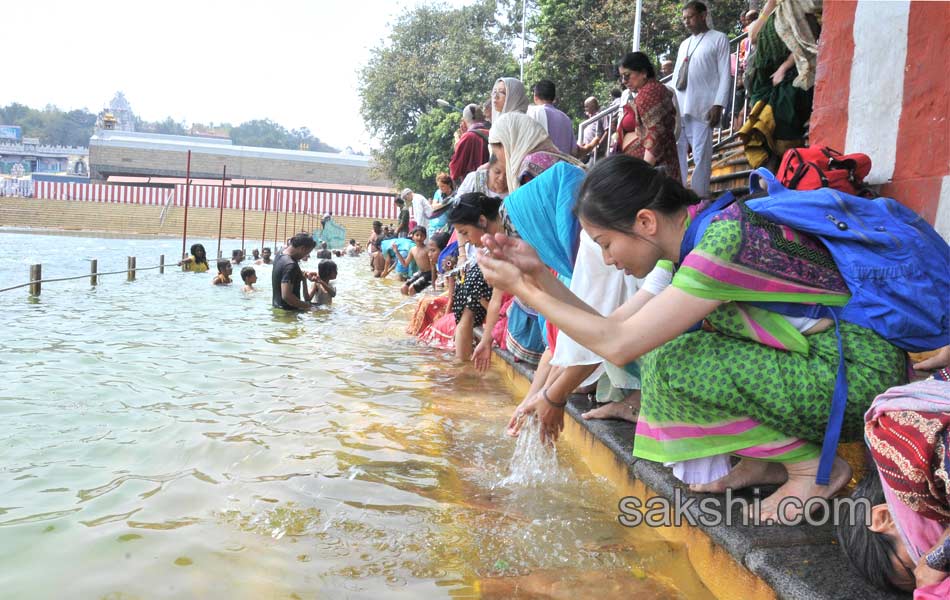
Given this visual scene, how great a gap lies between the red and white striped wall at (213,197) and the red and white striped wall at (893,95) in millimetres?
42015

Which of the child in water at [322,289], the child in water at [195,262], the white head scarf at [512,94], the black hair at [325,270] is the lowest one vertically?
the child in water at [195,262]

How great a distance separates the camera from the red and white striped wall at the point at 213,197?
44406 millimetres

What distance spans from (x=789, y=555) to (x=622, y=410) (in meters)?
1.28

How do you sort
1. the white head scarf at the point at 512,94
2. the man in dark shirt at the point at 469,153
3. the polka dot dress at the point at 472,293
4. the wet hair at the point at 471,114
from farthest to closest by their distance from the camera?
the wet hair at the point at 471,114 → the man in dark shirt at the point at 469,153 → the white head scarf at the point at 512,94 → the polka dot dress at the point at 472,293

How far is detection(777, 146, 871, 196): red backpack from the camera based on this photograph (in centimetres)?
247

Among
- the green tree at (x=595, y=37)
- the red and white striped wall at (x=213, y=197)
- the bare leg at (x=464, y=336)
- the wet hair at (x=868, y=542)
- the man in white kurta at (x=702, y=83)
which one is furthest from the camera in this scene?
the red and white striped wall at (x=213, y=197)

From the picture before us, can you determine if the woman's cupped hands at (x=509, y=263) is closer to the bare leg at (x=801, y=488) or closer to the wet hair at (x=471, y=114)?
the bare leg at (x=801, y=488)

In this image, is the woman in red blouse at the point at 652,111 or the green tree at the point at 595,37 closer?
the woman in red blouse at the point at 652,111

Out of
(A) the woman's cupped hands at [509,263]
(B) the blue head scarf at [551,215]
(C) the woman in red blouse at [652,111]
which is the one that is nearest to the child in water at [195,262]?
(C) the woman in red blouse at [652,111]

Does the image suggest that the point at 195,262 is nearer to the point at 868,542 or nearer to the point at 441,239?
the point at 441,239

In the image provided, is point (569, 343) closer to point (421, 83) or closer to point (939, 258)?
point (939, 258)

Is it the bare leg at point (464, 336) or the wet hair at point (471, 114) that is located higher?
the wet hair at point (471, 114)

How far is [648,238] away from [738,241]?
25 centimetres

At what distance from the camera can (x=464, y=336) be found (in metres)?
5.19
